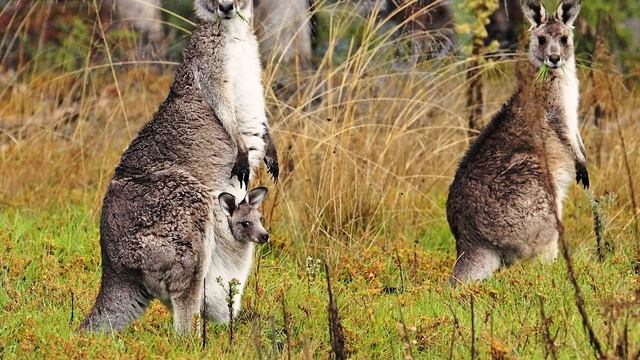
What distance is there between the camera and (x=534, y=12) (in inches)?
302

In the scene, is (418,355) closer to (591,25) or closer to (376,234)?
(376,234)

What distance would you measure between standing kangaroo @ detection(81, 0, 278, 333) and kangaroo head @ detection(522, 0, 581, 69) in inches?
82.2

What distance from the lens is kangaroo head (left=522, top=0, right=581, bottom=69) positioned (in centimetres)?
749

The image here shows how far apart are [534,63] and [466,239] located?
1.47 metres

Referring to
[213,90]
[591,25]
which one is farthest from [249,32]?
[591,25]

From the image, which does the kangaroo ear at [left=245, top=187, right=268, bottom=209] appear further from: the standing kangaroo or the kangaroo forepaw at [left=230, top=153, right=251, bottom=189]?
the kangaroo forepaw at [left=230, top=153, right=251, bottom=189]

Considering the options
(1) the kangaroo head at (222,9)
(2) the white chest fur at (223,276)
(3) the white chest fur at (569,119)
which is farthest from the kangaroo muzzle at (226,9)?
(3) the white chest fur at (569,119)

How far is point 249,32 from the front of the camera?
21.5ft

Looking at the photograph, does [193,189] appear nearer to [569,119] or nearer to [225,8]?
[225,8]

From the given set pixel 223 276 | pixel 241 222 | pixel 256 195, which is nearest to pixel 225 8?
pixel 256 195

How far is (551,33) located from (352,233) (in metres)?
1.94

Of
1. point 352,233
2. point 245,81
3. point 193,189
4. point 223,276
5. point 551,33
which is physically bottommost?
point 352,233

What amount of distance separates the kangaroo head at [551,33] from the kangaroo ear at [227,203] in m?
2.56

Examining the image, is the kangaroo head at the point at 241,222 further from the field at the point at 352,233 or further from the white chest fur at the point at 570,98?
the white chest fur at the point at 570,98
